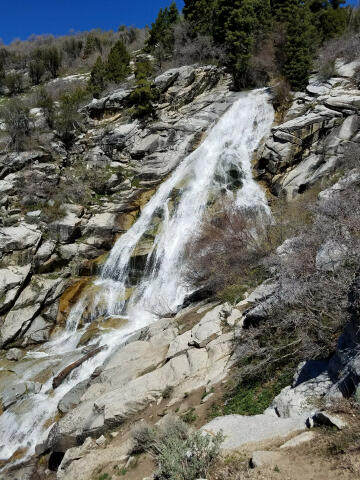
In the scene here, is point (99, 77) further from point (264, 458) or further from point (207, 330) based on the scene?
point (264, 458)

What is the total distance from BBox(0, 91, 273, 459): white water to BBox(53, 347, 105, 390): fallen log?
0.73 feet

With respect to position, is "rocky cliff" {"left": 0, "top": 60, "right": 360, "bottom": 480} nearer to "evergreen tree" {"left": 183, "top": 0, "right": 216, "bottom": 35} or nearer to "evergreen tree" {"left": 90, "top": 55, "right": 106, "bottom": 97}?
"evergreen tree" {"left": 90, "top": 55, "right": 106, "bottom": 97}

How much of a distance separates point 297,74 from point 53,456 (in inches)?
1133

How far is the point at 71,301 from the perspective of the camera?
19922mm

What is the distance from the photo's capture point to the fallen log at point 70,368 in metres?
14.0

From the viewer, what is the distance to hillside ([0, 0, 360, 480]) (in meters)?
6.60

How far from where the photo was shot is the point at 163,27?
46406mm

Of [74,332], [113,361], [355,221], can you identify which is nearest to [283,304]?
[355,221]

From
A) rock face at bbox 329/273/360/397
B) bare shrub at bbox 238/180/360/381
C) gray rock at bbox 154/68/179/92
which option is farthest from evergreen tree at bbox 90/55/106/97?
rock face at bbox 329/273/360/397

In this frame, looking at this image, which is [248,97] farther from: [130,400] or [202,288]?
[130,400]

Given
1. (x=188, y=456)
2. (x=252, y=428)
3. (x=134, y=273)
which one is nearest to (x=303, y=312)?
(x=252, y=428)

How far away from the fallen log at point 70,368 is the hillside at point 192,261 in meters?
0.08

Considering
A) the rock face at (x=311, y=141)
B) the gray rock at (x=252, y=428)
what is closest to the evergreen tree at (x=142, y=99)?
the rock face at (x=311, y=141)

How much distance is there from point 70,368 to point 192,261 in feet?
24.0
